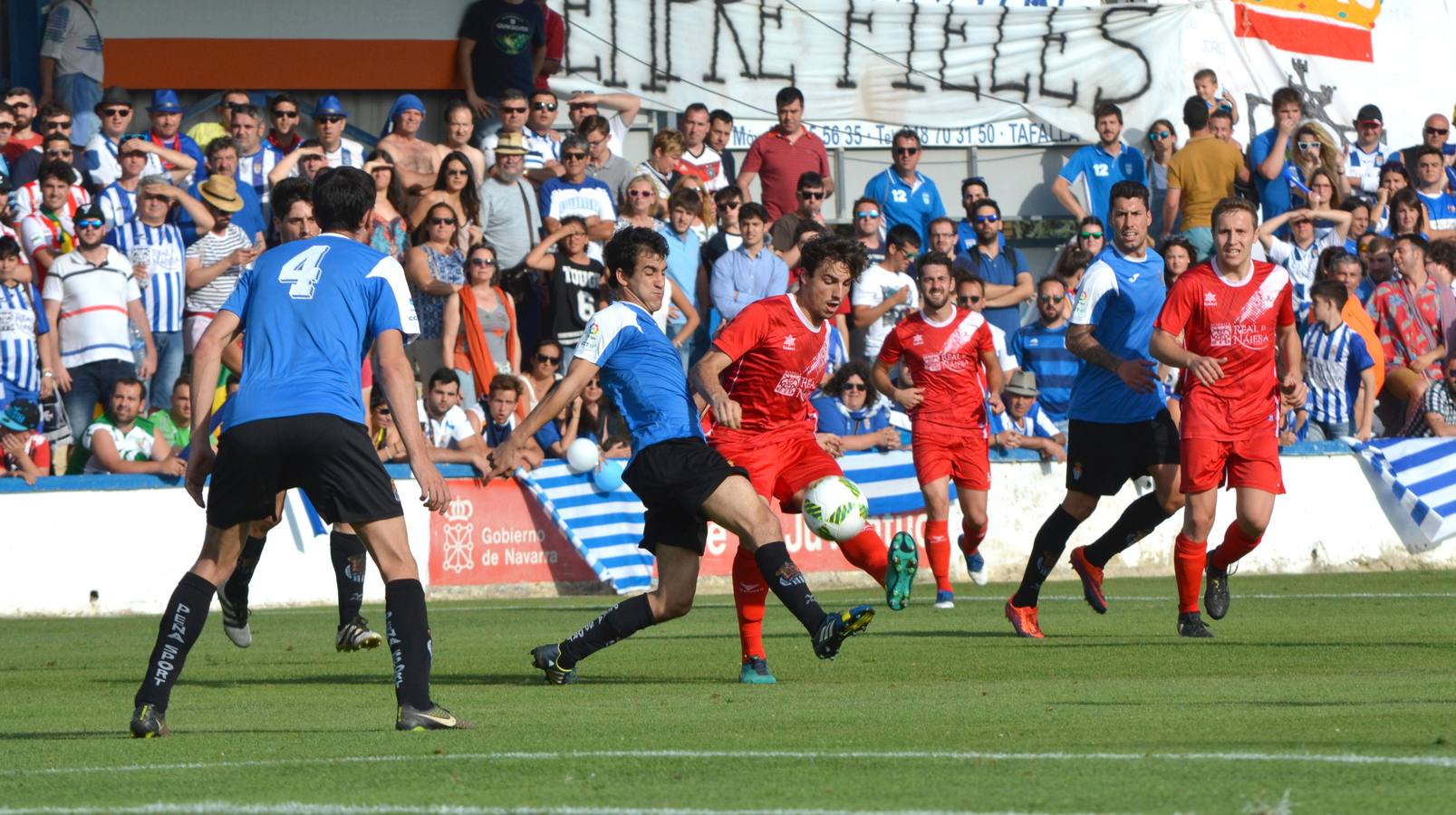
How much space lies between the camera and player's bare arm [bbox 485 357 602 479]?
8.78 meters

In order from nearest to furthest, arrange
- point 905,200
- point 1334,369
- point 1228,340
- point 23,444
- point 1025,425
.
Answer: point 1228,340 < point 23,444 < point 1025,425 < point 1334,369 < point 905,200

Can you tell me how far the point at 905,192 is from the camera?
20422 mm

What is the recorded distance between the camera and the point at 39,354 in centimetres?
1597

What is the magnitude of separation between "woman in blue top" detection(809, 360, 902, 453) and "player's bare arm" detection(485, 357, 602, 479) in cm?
857

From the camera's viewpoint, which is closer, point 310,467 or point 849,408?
point 310,467

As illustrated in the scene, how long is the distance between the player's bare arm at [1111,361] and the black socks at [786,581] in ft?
9.99

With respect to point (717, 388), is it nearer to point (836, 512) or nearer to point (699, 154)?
point (836, 512)

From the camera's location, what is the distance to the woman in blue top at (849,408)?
17.6 meters

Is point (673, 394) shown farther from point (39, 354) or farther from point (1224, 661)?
point (39, 354)

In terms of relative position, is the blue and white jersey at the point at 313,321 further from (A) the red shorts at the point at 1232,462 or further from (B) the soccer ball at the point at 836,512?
(A) the red shorts at the point at 1232,462

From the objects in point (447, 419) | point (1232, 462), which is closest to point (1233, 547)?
point (1232, 462)

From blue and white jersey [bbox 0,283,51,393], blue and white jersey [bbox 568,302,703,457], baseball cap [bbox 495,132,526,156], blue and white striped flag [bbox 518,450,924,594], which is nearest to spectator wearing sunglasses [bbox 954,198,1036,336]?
baseball cap [bbox 495,132,526,156]

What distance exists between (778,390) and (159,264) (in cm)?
817

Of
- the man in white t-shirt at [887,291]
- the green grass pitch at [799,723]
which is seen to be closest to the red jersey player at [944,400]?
the green grass pitch at [799,723]
